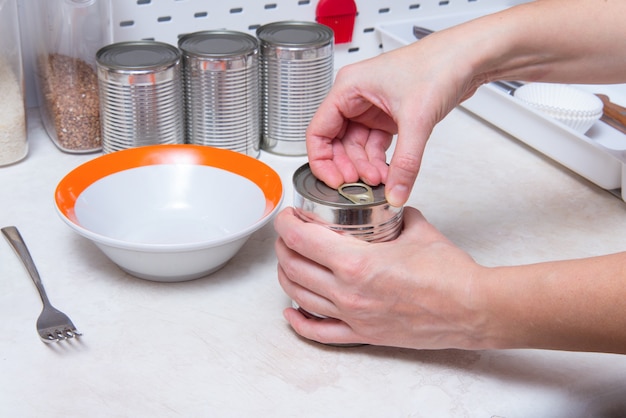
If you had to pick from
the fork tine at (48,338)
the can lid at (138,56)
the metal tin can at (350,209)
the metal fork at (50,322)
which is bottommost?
the fork tine at (48,338)

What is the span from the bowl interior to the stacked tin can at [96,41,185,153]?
2.7 inches

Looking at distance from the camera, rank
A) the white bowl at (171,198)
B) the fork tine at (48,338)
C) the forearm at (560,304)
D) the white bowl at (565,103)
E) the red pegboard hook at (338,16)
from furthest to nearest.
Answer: the red pegboard hook at (338,16)
the white bowl at (565,103)
the white bowl at (171,198)
the fork tine at (48,338)
the forearm at (560,304)

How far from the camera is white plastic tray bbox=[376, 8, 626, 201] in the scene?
1032mm

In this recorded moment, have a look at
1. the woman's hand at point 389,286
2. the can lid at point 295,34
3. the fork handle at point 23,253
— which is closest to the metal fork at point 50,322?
the fork handle at point 23,253

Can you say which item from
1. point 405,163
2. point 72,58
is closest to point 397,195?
point 405,163

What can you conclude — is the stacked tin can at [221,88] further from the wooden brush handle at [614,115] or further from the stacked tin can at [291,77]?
the wooden brush handle at [614,115]

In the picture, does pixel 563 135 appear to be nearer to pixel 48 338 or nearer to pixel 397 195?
pixel 397 195

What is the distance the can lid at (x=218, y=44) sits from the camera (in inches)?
40.3

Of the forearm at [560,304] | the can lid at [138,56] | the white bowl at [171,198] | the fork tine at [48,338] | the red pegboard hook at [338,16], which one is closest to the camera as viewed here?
the forearm at [560,304]

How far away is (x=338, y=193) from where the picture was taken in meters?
0.74

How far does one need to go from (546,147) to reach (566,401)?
0.47 metres

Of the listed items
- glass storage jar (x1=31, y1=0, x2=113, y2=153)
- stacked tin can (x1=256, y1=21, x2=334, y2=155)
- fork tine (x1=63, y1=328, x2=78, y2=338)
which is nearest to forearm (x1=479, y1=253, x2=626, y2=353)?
fork tine (x1=63, y1=328, x2=78, y2=338)

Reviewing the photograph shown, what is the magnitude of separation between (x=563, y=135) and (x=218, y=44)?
453mm

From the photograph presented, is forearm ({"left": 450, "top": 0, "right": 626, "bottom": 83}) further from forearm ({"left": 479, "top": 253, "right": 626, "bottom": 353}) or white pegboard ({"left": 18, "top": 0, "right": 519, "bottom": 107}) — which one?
white pegboard ({"left": 18, "top": 0, "right": 519, "bottom": 107})
